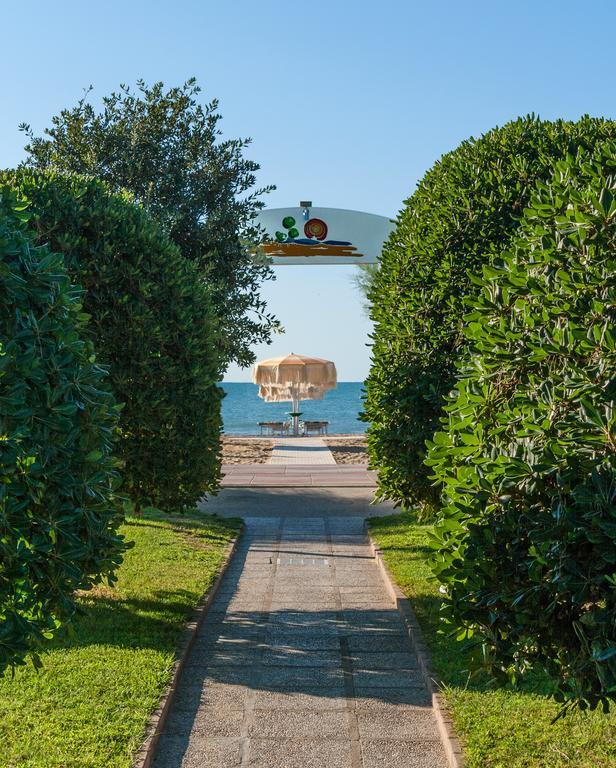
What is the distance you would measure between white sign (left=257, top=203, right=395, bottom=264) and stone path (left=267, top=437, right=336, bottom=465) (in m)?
5.56

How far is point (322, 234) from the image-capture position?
24391 millimetres

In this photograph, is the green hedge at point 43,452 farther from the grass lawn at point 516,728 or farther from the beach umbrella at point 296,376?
the beach umbrella at point 296,376

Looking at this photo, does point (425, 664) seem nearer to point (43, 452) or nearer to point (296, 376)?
point (43, 452)

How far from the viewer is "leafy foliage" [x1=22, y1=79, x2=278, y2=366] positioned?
15.1m

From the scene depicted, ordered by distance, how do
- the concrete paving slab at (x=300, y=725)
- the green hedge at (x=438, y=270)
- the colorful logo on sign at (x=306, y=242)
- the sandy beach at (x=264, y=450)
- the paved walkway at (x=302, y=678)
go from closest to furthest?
1. the paved walkway at (x=302, y=678)
2. the concrete paving slab at (x=300, y=725)
3. the green hedge at (x=438, y=270)
4. the colorful logo on sign at (x=306, y=242)
5. the sandy beach at (x=264, y=450)

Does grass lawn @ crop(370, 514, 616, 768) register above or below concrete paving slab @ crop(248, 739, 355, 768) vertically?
above

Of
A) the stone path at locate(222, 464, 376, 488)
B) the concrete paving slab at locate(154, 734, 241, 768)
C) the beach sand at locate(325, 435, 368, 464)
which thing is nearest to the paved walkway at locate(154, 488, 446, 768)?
the concrete paving slab at locate(154, 734, 241, 768)

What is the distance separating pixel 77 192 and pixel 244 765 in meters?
5.55

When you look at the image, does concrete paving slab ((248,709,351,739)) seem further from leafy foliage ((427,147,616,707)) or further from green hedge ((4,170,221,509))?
green hedge ((4,170,221,509))

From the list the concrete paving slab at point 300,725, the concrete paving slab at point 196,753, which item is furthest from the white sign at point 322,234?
the concrete paving slab at point 196,753

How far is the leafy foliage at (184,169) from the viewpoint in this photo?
15.1 m

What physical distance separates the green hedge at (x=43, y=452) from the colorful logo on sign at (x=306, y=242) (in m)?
19.0

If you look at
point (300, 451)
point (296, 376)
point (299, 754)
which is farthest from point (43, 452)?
point (296, 376)

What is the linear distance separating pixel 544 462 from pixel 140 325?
17.0 feet
